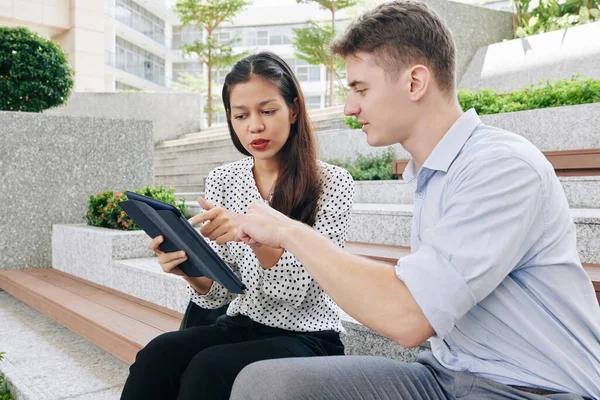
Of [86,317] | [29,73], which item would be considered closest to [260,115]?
[86,317]

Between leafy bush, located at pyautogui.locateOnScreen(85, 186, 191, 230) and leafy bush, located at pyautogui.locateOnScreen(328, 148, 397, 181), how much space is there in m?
1.65

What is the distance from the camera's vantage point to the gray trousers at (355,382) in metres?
1.21

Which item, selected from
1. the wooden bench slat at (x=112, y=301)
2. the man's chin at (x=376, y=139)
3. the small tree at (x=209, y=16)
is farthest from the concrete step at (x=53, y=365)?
the small tree at (x=209, y=16)

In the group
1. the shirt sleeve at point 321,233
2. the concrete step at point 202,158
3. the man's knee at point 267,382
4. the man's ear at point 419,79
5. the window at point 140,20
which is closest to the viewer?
the man's knee at point 267,382

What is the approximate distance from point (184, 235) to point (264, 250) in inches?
12.9

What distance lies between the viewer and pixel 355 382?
1242 millimetres

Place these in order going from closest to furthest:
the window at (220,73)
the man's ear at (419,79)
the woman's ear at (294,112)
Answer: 1. the man's ear at (419,79)
2. the woman's ear at (294,112)
3. the window at (220,73)

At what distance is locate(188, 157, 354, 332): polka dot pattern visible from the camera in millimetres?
2002

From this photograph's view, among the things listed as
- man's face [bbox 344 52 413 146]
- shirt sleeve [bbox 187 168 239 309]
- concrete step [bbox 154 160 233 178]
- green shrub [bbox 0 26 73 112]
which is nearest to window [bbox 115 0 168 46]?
concrete step [bbox 154 160 233 178]

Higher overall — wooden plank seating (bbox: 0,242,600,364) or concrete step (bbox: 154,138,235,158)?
concrete step (bbox: 154,138,235,158)

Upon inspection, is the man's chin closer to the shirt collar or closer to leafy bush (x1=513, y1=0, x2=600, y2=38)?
the shirt collar

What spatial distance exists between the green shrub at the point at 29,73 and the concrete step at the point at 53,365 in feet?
9.15

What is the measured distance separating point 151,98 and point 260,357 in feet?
37.1

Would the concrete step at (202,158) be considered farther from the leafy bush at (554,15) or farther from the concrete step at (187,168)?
the leafy bush at (554,15)
